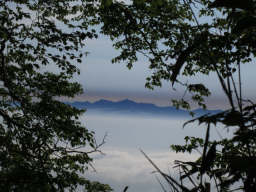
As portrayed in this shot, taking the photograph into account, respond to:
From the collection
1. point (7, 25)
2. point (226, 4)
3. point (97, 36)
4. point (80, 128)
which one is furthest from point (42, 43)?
point (226, 4)

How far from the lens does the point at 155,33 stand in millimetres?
8422

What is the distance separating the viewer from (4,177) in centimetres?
720

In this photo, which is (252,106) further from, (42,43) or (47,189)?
(42,43)

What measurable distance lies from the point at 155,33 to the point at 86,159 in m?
5.04

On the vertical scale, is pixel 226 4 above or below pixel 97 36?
below

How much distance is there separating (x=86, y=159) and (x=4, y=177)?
3002 mm

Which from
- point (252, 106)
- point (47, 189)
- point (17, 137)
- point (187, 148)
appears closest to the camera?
point (252, 106)

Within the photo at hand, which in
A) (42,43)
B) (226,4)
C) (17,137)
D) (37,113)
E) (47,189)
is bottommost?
(47,189)

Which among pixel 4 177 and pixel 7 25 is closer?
pixel 4 177

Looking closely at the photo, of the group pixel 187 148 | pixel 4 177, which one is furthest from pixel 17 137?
pixel 187 148

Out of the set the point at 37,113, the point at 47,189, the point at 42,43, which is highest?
the point at 42,43

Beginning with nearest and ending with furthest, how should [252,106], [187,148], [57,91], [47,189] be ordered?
[252,106] → [47,189] → [187,148] → [57,91]

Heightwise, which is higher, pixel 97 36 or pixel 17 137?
pixel 97 36

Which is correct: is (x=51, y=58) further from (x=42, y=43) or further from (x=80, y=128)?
(x=80, y=128)
